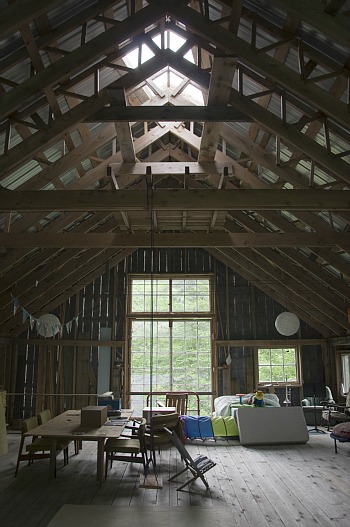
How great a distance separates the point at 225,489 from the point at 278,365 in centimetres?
725

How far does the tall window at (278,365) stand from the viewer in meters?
12.6

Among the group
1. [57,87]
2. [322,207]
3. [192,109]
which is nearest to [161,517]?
[322,207]

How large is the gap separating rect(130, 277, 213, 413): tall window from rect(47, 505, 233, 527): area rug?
727cm

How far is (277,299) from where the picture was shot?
41.5 ft

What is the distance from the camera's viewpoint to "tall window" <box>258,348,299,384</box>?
497 inches

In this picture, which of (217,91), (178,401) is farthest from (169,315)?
(217,91)

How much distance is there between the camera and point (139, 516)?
4820 millimetres

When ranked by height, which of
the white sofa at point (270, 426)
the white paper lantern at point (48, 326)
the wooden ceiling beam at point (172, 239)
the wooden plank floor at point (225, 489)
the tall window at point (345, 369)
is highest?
the wooden ceiling beam at point (172, 239)

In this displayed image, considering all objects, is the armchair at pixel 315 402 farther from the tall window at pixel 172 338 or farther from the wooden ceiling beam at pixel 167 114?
the wooden ceiling beam at pixel 167 114

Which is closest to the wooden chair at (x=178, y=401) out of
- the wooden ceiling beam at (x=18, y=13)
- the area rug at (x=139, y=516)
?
the area rug at (x=139, y=516)

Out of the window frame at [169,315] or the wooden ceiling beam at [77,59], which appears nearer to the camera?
the wooden ceiling beam at [77,59]

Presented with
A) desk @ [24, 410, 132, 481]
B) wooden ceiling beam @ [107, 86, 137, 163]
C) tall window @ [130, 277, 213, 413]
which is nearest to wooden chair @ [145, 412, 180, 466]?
desk @ [24, 410, 132, 481]

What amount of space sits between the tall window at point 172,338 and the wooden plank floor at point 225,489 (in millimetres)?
4359

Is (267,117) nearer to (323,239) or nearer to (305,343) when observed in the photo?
(323,239)
